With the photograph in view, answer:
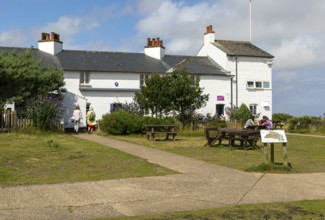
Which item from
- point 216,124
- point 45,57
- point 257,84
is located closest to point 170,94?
point 216,124

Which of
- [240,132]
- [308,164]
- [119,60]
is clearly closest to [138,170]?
[308,164]

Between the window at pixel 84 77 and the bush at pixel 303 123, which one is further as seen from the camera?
the window at pixel 84 77

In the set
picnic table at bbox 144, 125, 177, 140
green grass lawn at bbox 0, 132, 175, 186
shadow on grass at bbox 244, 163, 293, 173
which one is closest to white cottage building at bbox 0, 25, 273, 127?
picnic table at bbox 144, 125, 177, 140

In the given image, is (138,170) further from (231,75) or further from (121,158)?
(231,75)

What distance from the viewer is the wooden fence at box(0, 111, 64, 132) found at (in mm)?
25203

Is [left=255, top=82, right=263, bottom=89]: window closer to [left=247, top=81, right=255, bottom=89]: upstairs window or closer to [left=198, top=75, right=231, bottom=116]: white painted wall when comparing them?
[left=247, top=81, right=255, bottom=89]: upstairs window

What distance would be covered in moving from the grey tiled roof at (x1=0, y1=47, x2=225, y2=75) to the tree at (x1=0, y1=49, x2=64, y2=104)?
6.45 m

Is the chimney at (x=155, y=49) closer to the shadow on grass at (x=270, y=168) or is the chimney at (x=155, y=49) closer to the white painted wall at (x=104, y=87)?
the white painted wall at (x=104, y=87)

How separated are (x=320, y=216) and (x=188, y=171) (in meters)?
5.15

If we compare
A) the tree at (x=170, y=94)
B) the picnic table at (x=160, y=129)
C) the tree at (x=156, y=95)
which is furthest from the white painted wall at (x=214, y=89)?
the picnic table at (x=160, y=129)

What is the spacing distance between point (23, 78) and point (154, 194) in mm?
18979

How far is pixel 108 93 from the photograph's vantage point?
37969mm

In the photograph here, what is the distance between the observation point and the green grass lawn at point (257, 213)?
6.67m

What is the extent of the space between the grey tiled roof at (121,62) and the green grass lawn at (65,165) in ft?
69.0
